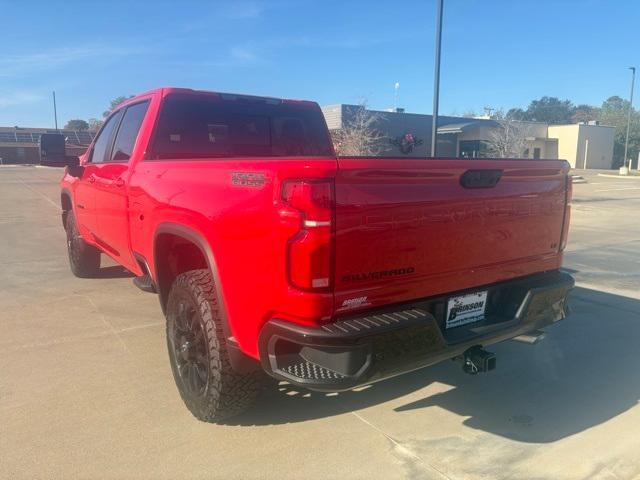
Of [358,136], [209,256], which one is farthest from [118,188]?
[358,136]

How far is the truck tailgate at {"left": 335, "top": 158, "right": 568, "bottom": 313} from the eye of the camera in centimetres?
243

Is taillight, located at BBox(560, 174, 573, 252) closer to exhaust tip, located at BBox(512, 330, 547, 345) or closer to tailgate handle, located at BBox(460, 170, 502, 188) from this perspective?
exhaust tip, located at BBox(512, 330, 547, 345)

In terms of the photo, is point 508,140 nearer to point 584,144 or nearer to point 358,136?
point 358,136

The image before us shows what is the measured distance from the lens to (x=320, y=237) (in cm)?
233

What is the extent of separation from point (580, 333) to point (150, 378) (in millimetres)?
3746

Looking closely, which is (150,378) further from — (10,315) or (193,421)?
(10,315)

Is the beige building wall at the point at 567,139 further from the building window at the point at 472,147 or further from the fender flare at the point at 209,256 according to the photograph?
the fender flare at the point at 209,256

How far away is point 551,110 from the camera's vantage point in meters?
134

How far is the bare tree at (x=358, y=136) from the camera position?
25.0 meters

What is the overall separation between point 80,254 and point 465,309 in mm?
5203

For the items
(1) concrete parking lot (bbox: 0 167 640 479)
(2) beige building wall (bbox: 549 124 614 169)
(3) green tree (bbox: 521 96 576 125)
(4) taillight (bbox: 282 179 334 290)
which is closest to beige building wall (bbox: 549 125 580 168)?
(2) beige building wall (bbox: 549 124 614 169)

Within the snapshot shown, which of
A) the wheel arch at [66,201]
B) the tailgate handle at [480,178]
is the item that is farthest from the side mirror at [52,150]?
the tailgate handle at [480,178]

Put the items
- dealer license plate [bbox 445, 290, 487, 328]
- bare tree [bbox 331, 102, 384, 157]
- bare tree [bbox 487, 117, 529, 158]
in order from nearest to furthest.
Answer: dealer license plate [bbox 445, 290, 487, 328], bare tree [bbox 331, 102, 384, 157], bare tree [bbox 487, 117, 529, 158]

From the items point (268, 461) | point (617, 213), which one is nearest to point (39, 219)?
point (268, 461)
